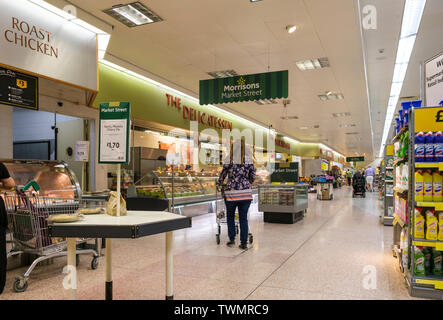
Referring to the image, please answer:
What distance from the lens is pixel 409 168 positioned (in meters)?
3.66

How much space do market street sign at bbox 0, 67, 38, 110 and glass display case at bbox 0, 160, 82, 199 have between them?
1037 mm

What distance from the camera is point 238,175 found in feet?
18.1

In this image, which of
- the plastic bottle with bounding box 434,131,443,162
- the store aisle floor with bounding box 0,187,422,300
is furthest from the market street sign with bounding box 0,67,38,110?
the plastic bottle with bounding box 434,131,443,162

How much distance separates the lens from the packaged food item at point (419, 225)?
356cm

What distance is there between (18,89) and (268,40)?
4.70 m

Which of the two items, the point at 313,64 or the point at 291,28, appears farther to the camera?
the point at 313,64

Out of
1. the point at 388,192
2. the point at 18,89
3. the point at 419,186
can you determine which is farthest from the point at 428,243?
the point at 18,89

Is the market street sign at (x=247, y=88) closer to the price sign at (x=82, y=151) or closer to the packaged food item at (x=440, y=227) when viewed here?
the price sign at (x=82, y=151)

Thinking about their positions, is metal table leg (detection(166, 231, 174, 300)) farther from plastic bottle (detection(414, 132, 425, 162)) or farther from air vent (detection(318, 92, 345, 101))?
air vent (detection(318, 92, 345, 101))

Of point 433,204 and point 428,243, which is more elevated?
point 433,204

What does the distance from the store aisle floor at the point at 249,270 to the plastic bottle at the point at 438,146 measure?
1439 mm

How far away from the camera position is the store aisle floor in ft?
11.4

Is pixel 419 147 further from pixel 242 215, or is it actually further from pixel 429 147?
pixel 242 215

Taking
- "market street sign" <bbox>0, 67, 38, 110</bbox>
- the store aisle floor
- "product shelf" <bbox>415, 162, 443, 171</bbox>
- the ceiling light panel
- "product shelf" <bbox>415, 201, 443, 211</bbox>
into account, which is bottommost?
the store aisle floor
